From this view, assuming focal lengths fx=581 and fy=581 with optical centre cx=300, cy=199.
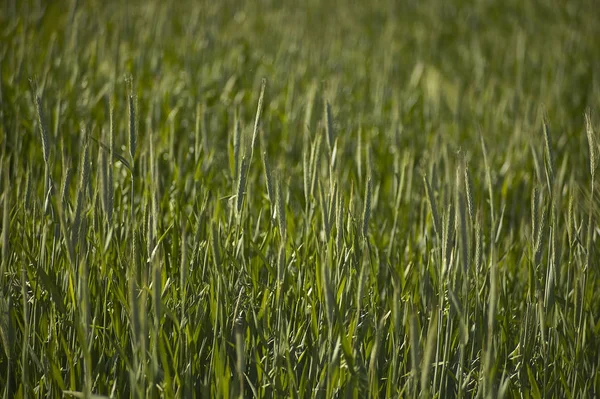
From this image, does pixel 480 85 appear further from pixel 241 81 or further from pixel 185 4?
pixel 185 4

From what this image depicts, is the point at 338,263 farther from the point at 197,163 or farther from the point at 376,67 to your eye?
the point at 376,67

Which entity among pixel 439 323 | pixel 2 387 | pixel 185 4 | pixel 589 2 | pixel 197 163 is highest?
pixel 589 2

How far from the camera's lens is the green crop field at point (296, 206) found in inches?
31.2

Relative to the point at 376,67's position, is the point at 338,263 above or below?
below

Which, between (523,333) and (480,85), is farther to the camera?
(480,85)

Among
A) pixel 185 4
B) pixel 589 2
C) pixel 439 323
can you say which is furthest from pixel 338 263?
pixel 589 2

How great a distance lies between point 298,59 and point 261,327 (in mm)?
1838

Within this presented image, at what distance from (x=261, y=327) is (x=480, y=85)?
209 centimetres

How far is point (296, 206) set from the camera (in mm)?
1491

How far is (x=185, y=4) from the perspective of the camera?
3414 millimetres

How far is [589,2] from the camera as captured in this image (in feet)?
14.8

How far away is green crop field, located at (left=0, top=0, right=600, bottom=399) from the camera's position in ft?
2.60

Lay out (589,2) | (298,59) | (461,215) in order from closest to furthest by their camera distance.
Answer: (461,215)
(298,59)
(589,2)

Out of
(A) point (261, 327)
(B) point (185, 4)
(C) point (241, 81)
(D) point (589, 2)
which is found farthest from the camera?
(D) point (589, 2)
